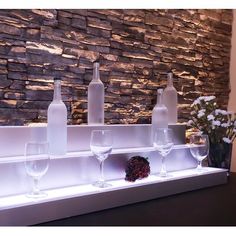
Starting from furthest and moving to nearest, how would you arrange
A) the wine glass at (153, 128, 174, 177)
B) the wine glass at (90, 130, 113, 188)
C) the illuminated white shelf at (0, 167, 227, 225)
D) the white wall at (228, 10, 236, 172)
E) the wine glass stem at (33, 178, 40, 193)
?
the white wall at (228, 10, 236, 172) < the wine glass at (153, 128, 174, 177) < the wine glass at (90, 130, 113, 188) < the wine glass stem at (33, 178, 40, 193) < the illuminated white shelf at (0, 167, 227, 225)

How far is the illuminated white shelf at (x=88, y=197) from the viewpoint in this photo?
2.93 feet

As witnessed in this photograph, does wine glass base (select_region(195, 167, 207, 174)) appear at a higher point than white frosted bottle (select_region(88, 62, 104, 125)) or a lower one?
lower

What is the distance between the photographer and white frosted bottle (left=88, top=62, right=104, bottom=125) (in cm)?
145

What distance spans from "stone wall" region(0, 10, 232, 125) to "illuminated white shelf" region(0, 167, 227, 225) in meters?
0.75

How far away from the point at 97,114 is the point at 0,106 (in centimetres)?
50

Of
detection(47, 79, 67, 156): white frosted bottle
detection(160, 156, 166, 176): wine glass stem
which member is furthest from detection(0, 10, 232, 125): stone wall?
detection(160, 156, 166, 176): wine glass stem

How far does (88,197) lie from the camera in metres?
1.03

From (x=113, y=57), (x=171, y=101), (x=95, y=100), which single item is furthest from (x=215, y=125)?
(x=113, y=57)

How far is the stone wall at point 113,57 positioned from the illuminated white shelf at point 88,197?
2.46ft

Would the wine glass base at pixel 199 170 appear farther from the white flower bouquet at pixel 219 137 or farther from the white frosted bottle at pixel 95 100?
the white frosted bottle at pixel 95 100

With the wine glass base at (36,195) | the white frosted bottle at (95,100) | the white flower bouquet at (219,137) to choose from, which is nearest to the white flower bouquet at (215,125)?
the white flower bouquet at (219,137)

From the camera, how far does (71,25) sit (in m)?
1.94

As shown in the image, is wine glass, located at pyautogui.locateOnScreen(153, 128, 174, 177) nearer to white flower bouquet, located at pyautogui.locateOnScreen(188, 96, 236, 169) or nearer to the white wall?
white flower bouquet, located at pyautogui.locateOnScreen(188, 96, 236, 169)
